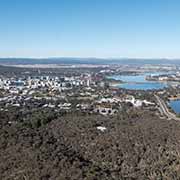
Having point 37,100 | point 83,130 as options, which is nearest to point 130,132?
point 83,130

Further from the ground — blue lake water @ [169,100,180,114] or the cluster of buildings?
the cluster of buildings

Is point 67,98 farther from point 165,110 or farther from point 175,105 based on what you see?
point 175,105

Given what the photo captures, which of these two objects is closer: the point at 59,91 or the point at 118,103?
the point at 118,103

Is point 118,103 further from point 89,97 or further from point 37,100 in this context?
point 37,100

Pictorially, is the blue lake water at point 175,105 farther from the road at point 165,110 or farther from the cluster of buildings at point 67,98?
the cluster of buildings at point 67,98

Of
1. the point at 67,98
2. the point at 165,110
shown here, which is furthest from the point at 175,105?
the point at 67,98

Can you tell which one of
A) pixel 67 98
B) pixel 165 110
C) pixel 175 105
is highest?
pixel 165 110

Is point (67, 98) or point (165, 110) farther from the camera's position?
point (67, 98)

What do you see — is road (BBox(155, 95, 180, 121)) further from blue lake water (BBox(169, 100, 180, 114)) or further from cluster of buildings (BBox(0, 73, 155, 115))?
cluster of buildings (BBox(0, 73, 155, 115))

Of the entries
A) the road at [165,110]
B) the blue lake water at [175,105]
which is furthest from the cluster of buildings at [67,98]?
the blue lake water at [175,105]

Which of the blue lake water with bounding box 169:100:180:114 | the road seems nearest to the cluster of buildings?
the road

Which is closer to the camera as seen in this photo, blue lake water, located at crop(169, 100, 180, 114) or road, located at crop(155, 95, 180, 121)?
road, located at crop(155, 95, 180, 121)
